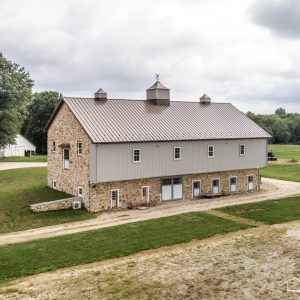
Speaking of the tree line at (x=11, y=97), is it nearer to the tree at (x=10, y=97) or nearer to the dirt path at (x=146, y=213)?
the tree at (x=10, y=97)

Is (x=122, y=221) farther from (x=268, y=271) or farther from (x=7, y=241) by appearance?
(x=268, y=271)

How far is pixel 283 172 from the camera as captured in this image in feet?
199

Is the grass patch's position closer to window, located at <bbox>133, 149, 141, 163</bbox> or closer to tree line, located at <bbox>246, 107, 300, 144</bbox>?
window, located at <bbox>133, 149, 141, 163</bbox>

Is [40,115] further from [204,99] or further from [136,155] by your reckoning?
[136,155]

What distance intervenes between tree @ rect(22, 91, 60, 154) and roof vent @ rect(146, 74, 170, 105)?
45.1 m

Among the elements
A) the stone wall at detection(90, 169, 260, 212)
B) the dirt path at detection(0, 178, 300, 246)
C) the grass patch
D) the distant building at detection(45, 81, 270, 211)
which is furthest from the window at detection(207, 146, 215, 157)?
the grass patch

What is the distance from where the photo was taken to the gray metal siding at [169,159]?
35.1 meters

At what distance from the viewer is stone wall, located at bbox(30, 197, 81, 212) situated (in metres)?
34.2

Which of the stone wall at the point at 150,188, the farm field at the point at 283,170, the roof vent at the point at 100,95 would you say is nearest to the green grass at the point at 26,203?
the stone wall at the point at 150,188

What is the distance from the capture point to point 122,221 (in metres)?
32.1

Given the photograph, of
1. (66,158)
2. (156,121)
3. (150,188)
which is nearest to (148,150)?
(150,188)

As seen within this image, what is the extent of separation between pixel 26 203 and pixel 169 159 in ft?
41.2

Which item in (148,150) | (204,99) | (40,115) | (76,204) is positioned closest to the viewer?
(76,204)

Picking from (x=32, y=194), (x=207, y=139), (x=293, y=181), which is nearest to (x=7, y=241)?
(x=32, y=194)
